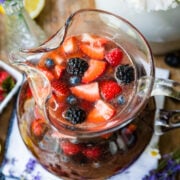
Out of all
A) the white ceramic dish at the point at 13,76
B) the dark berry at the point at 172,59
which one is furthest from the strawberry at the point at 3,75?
the dark berry at the point at 172,59

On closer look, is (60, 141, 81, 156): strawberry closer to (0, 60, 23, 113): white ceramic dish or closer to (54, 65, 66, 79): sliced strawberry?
(54, 65, 66, 79): sliced strawberry

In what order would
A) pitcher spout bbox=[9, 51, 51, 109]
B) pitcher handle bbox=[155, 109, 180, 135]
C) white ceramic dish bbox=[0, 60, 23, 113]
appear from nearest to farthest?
pitcher spout bbox=[9, 51, 51, 109]
pitcher handle bbox=[155, 109, 180, 135]
white ceramic dish bbox=[0, 60, 23, 113]

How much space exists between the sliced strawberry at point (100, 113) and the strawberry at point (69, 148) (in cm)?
7

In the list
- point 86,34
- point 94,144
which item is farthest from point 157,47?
point 94,144

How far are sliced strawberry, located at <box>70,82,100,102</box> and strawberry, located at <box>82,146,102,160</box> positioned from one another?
96mm

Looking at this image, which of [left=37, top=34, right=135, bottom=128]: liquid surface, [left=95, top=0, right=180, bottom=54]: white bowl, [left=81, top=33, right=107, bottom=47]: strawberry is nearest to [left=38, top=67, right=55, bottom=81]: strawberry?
[left=37, top=34, right=135, bottom=128]: liquid surface

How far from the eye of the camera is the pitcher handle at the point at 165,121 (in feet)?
3.76

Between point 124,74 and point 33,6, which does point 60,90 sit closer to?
point 124,74

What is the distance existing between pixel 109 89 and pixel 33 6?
0.41 metres

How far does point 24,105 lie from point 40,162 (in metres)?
0.12

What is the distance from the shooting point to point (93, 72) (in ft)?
3.56

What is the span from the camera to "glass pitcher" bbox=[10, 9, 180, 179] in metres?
1.06

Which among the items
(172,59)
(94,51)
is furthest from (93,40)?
(172,59)

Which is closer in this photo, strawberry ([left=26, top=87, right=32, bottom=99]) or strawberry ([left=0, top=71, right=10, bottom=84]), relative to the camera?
strawberry ([left=26, top=87, right=32, bottom=99])
